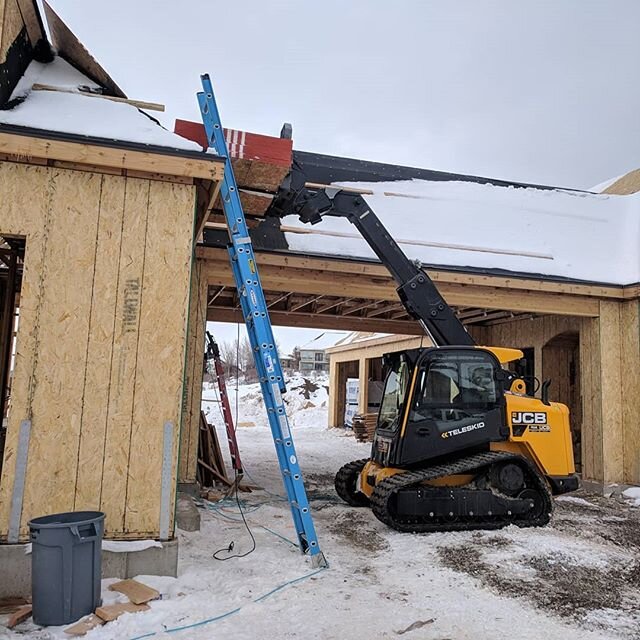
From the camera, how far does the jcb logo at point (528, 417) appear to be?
7.84m

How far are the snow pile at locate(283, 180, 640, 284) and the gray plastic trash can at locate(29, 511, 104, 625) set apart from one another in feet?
20.0

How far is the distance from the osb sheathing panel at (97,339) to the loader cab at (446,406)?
335 centimetres

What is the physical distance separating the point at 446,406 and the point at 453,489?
104cm

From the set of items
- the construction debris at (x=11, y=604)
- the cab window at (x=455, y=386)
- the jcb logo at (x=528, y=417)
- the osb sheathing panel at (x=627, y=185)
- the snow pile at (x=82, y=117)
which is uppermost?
the osb sheathing panel at (x=627, y=185)

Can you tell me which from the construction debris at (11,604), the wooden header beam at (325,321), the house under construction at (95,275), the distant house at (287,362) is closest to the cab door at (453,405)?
the house under construction at (95,275)

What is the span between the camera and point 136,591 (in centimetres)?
469

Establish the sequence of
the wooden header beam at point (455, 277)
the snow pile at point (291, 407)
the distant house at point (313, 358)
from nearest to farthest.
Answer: the wooden header beam at point (455, 277)
the snow pile at point (291, 407)
the distant house at point (313, 358)

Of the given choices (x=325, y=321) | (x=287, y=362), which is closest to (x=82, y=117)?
(x=325, y=321)

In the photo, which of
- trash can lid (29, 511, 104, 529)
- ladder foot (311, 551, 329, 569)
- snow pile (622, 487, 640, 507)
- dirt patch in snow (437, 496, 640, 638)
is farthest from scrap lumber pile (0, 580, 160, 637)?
snow pile (622, 487, 640, 507)

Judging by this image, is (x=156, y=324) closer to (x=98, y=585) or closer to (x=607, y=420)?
(x=98, y=585)

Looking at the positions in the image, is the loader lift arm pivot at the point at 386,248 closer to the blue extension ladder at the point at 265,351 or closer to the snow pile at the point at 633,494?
the blue extension ladder at the point at 265,351

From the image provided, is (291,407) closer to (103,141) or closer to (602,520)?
(602,520)

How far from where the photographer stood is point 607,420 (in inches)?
412

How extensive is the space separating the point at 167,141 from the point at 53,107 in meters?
1.16
